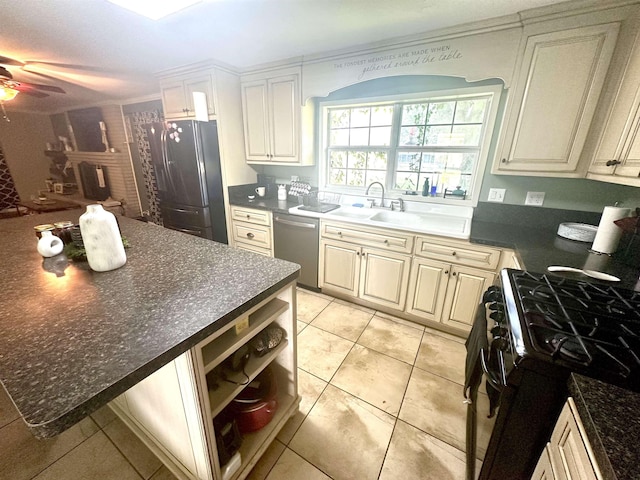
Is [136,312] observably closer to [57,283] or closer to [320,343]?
[57,283]

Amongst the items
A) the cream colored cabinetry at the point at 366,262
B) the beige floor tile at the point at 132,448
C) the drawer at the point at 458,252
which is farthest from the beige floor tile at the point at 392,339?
the beige floor tile at the point at 132,448

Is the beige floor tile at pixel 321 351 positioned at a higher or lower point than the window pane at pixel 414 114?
lower

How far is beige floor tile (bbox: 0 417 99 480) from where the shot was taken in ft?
3.83

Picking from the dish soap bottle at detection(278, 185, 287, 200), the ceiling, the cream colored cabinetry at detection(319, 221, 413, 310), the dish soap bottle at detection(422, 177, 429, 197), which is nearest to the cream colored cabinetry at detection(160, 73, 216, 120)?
the ceiling

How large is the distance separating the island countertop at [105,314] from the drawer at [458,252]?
48.6 inches

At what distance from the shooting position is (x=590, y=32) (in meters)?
1.46

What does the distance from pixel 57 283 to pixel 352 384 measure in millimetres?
1613

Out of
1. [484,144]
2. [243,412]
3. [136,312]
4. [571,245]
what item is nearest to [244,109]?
[484,144]

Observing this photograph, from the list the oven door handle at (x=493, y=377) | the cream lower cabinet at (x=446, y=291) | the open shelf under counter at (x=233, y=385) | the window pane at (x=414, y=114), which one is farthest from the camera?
the window pane at (x=414, y=114)

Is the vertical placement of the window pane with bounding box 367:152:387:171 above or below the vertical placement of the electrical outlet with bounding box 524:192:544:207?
above

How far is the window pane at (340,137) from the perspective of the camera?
8.92 ft

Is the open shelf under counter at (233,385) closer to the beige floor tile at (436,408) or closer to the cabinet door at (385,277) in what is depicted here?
the beige floor tile at (436,408)

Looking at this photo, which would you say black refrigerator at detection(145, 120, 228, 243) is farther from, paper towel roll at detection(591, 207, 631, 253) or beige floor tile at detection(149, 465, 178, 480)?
paper towel roll at detection(591, 207, 631, 253)

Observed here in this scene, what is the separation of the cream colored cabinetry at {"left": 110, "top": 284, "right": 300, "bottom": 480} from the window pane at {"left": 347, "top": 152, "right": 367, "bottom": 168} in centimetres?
195
